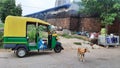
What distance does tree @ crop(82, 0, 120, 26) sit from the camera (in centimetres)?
1905

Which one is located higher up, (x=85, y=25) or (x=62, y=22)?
(x=62, y=22)

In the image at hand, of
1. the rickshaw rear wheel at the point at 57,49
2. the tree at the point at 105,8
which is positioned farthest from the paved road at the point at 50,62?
the tree at the point at 105,8

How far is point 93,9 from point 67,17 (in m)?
3.65

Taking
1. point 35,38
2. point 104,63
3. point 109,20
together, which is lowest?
point 104,63

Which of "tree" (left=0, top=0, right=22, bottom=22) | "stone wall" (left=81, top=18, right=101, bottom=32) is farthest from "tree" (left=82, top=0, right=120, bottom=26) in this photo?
"tree" (left=0, top=0, right=22, bottom=22)

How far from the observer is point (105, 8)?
65.8 ft

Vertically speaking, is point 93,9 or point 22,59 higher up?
point 93,9

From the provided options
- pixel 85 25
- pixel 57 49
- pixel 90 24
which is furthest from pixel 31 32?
pixel 85 25

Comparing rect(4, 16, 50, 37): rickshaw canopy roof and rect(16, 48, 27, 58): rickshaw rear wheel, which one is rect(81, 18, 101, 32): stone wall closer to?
rect(4, 16, 50, 37): rickshaw canopy roof

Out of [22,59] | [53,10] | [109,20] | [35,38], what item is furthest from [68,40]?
[53,10]

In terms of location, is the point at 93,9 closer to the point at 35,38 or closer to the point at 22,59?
the point at 35,38

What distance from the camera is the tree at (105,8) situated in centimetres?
1905

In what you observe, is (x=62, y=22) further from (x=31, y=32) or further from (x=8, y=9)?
(x=31, y=32)

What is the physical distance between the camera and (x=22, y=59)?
41.1 ft
